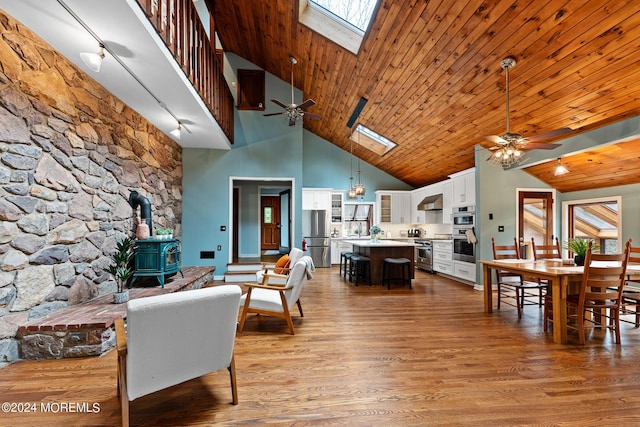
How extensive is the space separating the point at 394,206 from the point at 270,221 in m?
4.32

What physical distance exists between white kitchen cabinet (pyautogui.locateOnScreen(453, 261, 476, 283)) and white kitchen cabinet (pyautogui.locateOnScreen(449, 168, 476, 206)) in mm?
1289

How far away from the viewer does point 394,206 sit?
29.2ft

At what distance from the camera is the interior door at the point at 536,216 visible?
5.78m

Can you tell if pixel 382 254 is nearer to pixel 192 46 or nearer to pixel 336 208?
pixel 336 208

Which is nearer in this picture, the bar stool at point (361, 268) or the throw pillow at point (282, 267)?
the throw pillow at point (282, 267)

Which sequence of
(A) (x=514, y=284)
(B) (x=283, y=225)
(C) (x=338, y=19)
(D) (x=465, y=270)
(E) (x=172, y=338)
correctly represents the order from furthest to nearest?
(B) (x=283, y=225) < (D) (x=465, y=270) < (C) (x=338, y=19) < (A) (x=514, y=284) < (E) (x=172, y=338)

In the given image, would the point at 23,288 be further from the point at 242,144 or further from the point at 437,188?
the point at 437,188

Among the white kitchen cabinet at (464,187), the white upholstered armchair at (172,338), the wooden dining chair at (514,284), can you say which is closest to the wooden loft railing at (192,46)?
the white upholstered armchair at (172,338)

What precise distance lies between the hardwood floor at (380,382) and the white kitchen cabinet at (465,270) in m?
2.29

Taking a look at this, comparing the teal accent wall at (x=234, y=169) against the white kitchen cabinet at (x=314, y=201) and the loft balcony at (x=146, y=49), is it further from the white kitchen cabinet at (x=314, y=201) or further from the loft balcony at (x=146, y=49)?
the white kitchen cabinet at (x=314, y=201)

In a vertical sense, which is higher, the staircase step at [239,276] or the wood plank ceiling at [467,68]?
the wood plank ceiling at [467,68]

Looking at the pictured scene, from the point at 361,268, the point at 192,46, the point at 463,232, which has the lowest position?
the point at 361,268

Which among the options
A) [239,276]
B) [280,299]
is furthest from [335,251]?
[280,299]

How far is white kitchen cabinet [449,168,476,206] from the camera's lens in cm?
584
